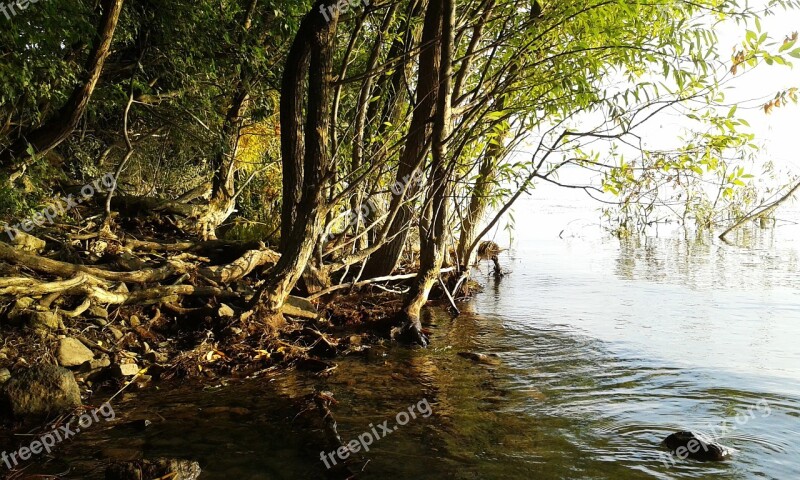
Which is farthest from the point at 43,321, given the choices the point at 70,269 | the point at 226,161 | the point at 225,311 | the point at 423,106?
the point at 226,161

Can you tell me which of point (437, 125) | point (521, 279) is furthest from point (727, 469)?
point (521, 279)

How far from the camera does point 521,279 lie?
12844 millimetres

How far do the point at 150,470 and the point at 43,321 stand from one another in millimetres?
3012

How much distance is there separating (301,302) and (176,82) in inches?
197

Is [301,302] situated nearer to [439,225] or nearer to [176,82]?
[439,225]

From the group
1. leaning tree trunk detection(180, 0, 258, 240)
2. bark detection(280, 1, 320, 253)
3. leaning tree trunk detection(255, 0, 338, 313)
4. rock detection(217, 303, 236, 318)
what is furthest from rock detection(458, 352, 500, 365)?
leaning tree trunk detection(180, 0, 258, 240)

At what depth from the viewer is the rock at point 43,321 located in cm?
509

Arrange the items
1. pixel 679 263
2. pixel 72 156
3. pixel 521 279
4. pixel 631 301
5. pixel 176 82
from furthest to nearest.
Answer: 1. pixel 679 263
2. pixel 521 279
3. pixel 72 156
4. pixel 631 301
5. pixel 176 82

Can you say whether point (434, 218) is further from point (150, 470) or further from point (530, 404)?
point (150, 470)

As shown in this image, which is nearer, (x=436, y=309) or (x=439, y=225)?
(x=439, y=225)

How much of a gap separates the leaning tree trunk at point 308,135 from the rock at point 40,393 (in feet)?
8.07

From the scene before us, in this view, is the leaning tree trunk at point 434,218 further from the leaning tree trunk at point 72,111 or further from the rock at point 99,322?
the leaning tree trunk at point 72,111

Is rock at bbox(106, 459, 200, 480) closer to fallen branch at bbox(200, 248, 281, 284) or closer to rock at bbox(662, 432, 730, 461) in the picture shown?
rock at bbox(662, 432, 730, 461)

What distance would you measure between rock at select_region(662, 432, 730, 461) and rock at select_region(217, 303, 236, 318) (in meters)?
4.82
